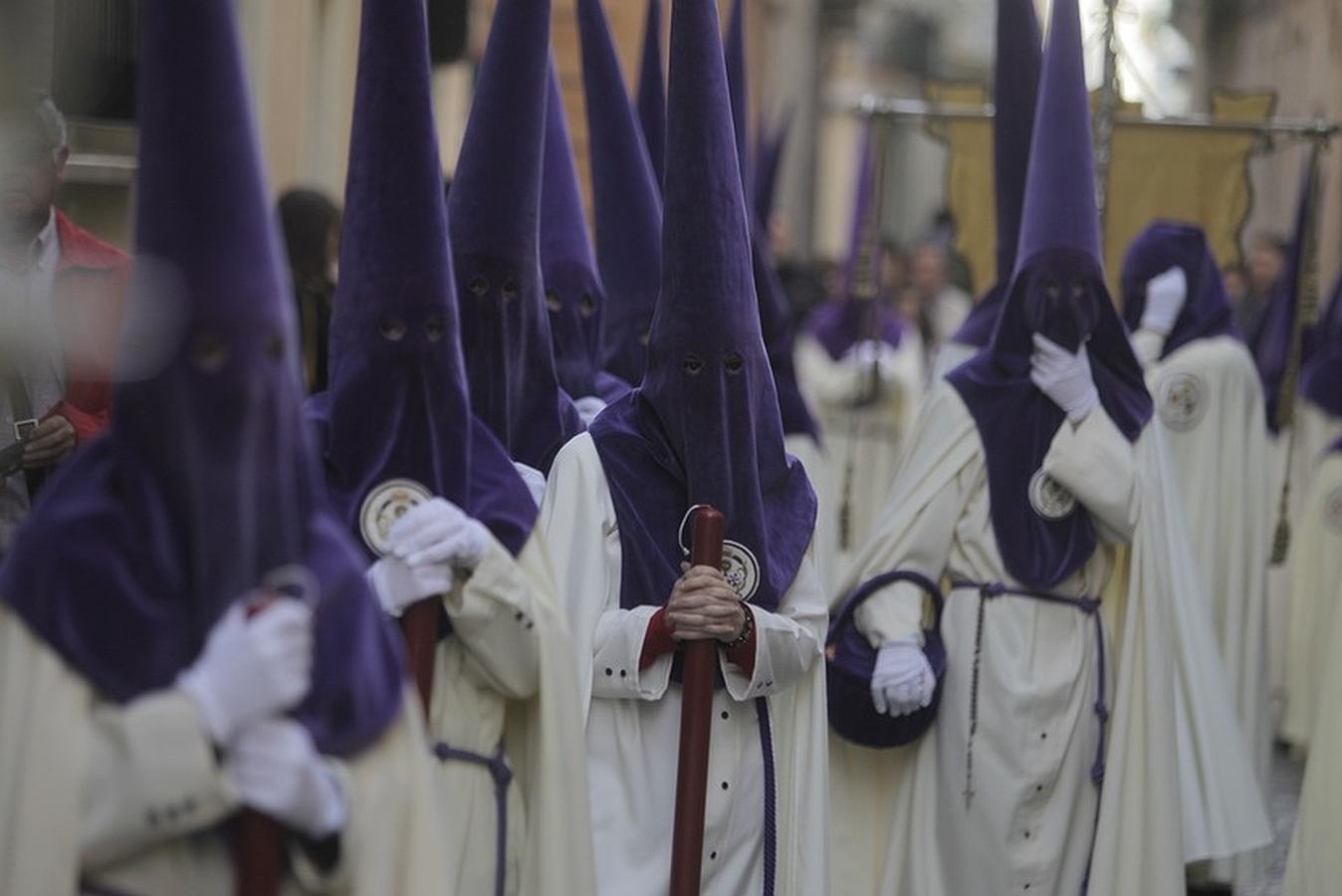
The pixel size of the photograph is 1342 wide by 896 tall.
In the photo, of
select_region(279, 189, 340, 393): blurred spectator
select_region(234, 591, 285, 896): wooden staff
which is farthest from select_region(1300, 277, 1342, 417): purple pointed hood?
select_region(234, 591, 285, 896): wooden staff

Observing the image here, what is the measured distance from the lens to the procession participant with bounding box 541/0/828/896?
513 centimetres

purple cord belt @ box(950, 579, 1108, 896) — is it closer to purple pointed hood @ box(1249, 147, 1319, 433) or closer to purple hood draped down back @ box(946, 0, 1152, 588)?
purple hood draped down back @ box(946, 0, 1152, 588)

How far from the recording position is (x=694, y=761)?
4910 mm

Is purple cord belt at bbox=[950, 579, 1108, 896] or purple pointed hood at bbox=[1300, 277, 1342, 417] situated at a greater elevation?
purple pointed hood at bbox=[1300, 277, 1342, 417]

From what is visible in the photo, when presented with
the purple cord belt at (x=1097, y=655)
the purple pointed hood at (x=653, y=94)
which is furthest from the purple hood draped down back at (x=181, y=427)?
the purple pointed hood at (x=653, y=94)

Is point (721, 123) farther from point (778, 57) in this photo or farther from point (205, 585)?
point (778, 57)

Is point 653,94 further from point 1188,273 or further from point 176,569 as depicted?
point 176,569

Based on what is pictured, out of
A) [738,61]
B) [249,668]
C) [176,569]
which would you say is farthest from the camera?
[738,61]

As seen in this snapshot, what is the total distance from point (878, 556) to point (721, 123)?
176 cm

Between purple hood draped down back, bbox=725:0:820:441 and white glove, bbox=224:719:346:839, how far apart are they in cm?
Answer: 312

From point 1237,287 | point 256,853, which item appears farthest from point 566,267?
point 1237,287

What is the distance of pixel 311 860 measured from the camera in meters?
3.65

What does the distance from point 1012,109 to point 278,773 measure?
175 inches

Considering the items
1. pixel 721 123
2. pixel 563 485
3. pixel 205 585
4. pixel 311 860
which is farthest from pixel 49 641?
pixel 721 123
